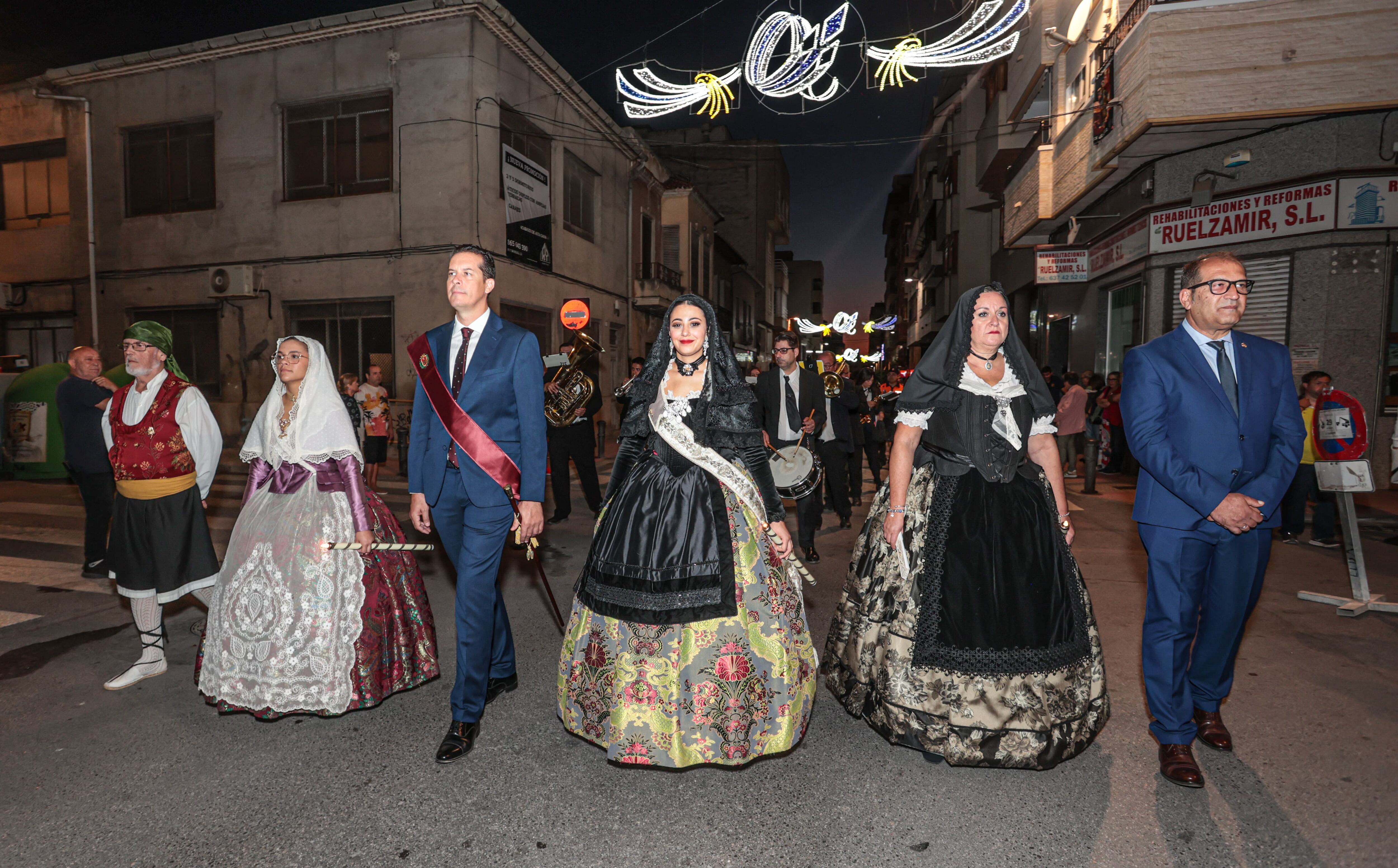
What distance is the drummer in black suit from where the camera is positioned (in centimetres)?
733

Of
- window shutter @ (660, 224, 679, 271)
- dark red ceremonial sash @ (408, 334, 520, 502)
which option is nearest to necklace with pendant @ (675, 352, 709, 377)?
dark red ceremonial sash @ (408, 334, 520, 502)

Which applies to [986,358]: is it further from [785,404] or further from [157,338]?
[157,338]

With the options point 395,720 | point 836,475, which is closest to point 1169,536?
point 395,720

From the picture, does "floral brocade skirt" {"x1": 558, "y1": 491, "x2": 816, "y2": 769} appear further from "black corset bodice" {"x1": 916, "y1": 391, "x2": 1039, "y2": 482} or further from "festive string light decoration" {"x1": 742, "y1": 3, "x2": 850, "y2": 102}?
"festive string light decoration" {"x1": 742, "y1": 3, "x2": 850, "y2": 102}

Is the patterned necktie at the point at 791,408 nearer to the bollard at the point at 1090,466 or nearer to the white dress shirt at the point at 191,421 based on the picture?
the white dress shirt at the point at 191,421

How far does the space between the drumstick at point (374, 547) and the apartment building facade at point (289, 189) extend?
12153 mm

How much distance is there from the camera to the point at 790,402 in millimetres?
7406

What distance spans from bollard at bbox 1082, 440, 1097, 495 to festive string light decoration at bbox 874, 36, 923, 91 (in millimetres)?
5840

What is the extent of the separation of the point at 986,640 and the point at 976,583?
0.76 feet

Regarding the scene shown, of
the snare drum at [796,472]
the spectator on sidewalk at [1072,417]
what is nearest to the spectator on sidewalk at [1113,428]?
the spectator on sidewalk at [1072,417]

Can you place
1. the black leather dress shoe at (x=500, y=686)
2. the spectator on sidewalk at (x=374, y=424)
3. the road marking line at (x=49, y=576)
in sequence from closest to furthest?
1. the black leather dress shoe at (x=500, y=686)
2. the road marking line at (x=49, y=576)
3. the spectator on sidewalk at (x=374, y=424)

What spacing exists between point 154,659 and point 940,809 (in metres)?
4.24

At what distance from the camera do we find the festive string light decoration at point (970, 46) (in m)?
9.62

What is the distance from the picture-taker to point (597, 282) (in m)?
22.0
